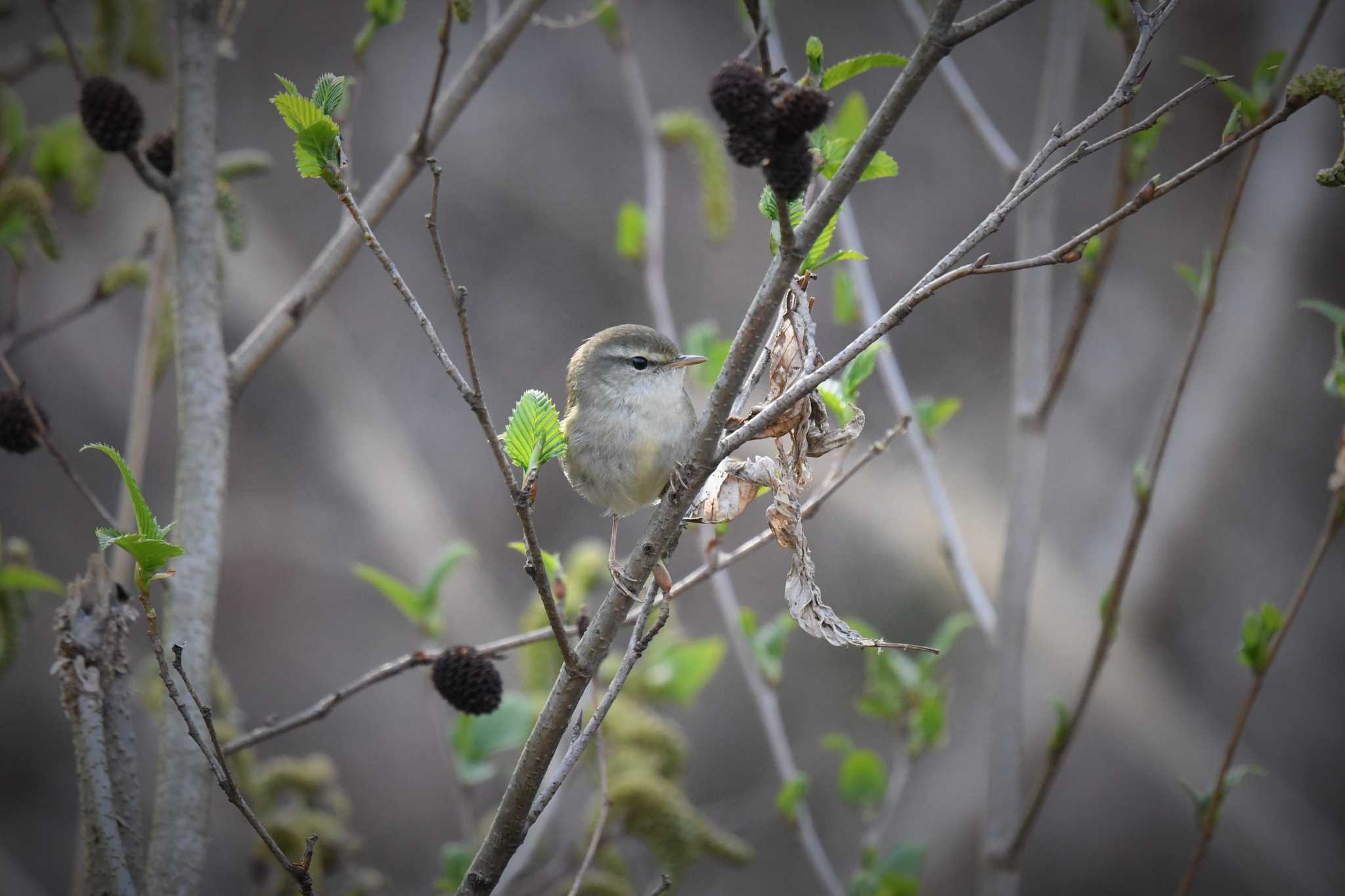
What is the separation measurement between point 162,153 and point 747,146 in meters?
1.23

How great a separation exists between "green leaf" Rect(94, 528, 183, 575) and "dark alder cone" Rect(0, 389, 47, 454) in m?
0.56

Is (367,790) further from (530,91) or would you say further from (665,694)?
(530,91)

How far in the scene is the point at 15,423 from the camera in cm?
151

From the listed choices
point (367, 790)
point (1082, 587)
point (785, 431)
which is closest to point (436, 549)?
point (367, 790)

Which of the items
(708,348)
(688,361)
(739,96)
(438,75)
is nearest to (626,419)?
(688,361)

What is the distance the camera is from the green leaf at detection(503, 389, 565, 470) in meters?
1.12

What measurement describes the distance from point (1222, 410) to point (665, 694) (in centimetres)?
256

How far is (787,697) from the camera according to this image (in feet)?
11.3

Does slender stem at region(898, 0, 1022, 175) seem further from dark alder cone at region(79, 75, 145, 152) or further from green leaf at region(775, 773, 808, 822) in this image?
dark alder cone at region(79, 75, 145, 152)

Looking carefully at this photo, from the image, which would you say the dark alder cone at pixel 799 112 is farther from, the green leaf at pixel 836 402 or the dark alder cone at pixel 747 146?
the green leaf at pixel 836 402

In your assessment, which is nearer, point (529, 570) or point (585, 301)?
point (529, 570)

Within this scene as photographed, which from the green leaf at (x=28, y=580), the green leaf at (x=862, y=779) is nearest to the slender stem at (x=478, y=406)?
the green leaf at (x=28, y=580)

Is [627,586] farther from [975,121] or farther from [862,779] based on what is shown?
[975,121]

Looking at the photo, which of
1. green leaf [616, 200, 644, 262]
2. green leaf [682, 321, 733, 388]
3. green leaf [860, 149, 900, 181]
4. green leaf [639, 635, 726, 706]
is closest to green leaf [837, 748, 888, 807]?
green leaf [639, 635, 726, 706]
